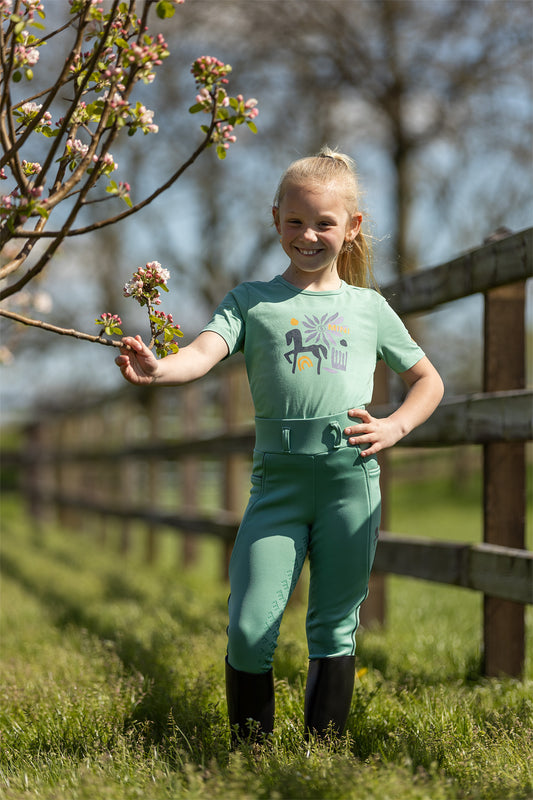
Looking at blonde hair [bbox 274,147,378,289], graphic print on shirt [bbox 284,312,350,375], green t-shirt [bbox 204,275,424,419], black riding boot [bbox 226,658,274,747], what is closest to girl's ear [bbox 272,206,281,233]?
blonde hair [bbox 274,147,378,289]

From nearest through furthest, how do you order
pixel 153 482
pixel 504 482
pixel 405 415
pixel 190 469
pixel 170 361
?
pixel 170 361 < pixel 405 415 < pixel 504 482 < pixel 190 469 < pixel 153 482

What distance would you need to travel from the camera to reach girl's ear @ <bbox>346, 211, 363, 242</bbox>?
2381 millimetres

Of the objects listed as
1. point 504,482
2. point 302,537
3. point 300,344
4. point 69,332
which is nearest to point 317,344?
point 300,344

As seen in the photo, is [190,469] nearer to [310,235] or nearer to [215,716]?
[215,716]

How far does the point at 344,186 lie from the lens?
228 cm

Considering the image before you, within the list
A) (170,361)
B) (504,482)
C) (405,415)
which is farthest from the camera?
(504,482)

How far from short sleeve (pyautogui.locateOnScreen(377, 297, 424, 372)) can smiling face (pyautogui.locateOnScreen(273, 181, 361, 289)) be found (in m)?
0.23

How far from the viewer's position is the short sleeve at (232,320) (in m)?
2.20

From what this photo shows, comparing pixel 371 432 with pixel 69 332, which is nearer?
pixel 69 332

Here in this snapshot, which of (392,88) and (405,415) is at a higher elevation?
(392,88)

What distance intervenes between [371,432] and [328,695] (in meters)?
0.70

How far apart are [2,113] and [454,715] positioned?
198 cm

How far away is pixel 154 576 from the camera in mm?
6699

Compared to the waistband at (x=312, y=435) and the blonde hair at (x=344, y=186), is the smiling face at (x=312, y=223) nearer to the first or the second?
the blonde hair at (x=344, y=186)
